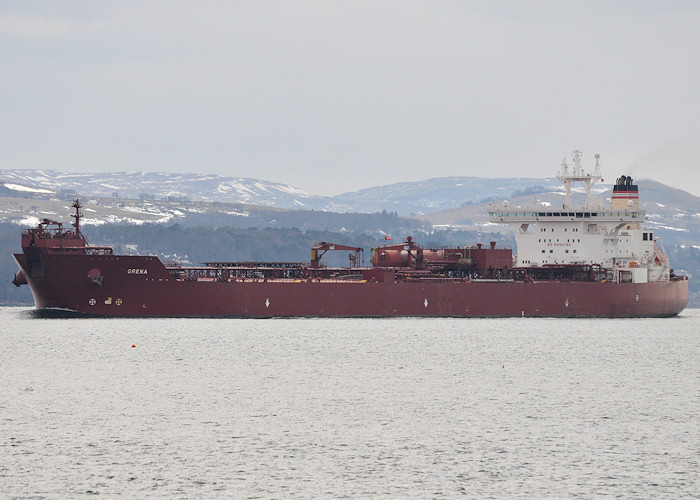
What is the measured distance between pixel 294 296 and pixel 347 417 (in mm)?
36204

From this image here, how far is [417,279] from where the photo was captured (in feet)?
247

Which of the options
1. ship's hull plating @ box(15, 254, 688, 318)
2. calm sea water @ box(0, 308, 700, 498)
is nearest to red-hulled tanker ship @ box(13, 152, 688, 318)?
ship's hull plating @ box(15, 254, 688, 318)

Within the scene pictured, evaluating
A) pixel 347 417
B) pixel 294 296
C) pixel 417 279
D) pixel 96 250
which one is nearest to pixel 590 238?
pixel 417 279

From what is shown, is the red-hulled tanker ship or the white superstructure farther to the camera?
the white superstructure

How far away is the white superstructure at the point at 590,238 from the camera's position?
78688 millimetres

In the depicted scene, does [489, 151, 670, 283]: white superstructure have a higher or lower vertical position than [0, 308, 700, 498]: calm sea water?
higher

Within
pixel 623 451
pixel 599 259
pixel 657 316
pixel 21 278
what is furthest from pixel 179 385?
pixel 657 316

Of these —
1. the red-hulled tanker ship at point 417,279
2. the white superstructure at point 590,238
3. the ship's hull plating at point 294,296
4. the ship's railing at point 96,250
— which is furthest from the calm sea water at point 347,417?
the white superstructure at point 590,238

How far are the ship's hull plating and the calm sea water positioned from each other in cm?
543

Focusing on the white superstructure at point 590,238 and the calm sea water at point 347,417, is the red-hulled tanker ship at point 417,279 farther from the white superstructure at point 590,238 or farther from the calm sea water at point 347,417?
the calm sea water at point 347,417

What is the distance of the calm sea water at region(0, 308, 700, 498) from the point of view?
29.0 metres

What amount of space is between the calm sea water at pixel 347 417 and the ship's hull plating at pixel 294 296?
5.43 meters

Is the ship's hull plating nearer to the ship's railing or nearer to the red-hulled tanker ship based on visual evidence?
the red-hulled tanker ship

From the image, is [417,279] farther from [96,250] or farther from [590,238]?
[96,250]
